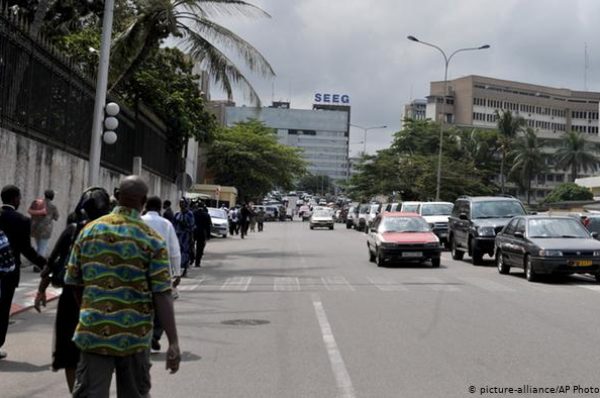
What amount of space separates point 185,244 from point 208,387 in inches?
353

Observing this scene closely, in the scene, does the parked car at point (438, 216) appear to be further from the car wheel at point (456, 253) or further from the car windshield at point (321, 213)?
the car windshield at point (321, 213)

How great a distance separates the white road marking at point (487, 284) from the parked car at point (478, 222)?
477cm

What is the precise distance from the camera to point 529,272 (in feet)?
54.1

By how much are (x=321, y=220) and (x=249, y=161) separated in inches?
737

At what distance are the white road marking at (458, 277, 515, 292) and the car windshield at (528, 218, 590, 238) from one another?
166cm

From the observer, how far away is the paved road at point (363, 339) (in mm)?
6758

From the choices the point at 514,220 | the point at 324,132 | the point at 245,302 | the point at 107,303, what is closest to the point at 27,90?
the point at 245,302

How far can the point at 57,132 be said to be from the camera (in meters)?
18.3

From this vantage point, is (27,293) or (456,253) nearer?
(27,293)

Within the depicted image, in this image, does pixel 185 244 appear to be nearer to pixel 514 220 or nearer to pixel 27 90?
pixel 27 90

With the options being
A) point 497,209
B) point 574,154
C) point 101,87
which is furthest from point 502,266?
point 574,154

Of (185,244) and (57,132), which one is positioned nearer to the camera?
(185,244)

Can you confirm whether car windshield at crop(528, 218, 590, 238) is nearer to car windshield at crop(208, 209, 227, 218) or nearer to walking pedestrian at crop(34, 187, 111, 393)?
walking pedestrian at crop(34, 187, 111, 393)

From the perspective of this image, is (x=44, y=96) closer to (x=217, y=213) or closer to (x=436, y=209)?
(x=436, y=209)
